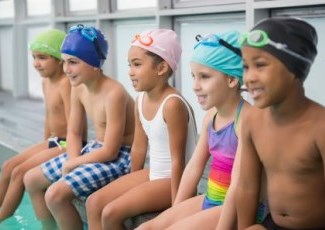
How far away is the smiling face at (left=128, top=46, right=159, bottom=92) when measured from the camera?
12.4 ft

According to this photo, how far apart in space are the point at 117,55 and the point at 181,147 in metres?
4.61

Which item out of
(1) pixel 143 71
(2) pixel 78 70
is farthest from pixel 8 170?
(1) pixel 143 71

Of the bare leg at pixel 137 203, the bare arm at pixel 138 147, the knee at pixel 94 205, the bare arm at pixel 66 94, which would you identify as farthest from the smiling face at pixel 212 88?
the bare arm at pixel 66 94

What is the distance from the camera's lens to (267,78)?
2.48 meters

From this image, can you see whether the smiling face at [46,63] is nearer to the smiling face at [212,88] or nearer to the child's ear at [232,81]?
the smiling face at [212,88]

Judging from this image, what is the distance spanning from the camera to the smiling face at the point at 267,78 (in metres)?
2.48

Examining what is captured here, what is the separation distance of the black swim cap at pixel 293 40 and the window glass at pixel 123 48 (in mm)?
5151

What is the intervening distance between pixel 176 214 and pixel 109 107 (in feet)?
3.96

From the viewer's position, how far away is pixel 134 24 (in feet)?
25.0

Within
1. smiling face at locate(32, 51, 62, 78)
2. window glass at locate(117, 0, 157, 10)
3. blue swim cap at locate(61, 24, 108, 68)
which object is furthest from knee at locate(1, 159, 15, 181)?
window glass at locate(117, 0, 157, 10)

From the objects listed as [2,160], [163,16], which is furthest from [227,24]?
[2,160]

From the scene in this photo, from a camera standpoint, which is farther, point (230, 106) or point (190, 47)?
point (190, 47)

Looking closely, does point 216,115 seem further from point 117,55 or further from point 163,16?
point 117,55

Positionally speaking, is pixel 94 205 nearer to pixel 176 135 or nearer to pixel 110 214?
pixel 110 214
